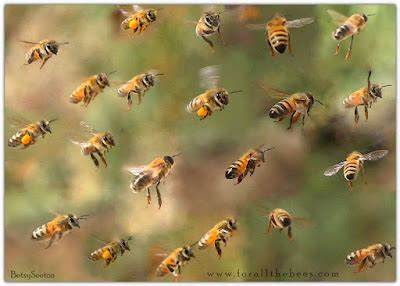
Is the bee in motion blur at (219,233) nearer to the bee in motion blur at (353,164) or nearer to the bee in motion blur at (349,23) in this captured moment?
the bee in motion blur at (353,164)

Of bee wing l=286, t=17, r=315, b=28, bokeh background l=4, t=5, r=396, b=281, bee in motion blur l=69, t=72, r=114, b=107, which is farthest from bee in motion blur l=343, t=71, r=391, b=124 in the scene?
bee in motion blur l=69, t=72, r=114, b=107

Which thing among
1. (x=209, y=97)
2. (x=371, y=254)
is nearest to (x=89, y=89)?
(x=209, y=97)

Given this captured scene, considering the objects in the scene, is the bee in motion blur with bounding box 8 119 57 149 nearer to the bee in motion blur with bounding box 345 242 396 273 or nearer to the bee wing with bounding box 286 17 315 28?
the bee wing with bounding box 286 17 315 28

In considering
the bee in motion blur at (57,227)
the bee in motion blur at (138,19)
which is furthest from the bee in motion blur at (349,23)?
the bee in motion blur at (57,227)

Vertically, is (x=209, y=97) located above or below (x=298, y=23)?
below

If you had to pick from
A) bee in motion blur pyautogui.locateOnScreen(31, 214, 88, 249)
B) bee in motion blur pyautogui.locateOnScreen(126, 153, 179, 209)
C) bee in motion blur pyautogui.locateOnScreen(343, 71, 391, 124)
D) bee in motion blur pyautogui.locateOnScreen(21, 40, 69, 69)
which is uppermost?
bee in motion blur pyautogui.locateOnScreen(21, 40, 69, 69)

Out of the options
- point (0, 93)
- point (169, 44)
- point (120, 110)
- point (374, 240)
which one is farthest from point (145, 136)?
point (374, 240)

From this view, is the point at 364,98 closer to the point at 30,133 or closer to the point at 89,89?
the point at 89,89
